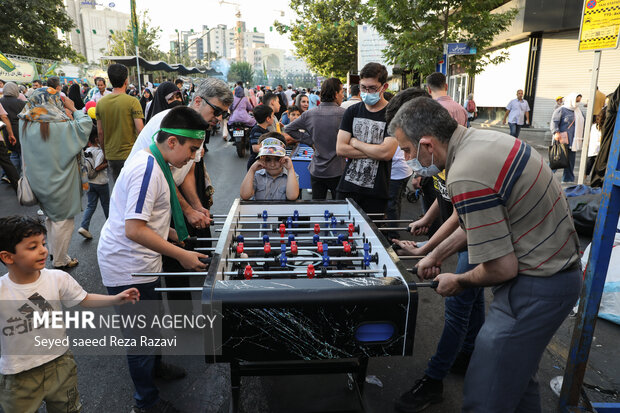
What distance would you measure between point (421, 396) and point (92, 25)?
93.7 metres

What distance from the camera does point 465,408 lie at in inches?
80.9

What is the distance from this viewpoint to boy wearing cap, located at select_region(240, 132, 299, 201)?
398cm

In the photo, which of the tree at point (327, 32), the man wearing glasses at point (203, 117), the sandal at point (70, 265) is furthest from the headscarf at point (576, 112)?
the tree at point (327, 32)

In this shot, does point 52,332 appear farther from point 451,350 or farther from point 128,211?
point 451,350

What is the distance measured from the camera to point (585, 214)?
220 inches

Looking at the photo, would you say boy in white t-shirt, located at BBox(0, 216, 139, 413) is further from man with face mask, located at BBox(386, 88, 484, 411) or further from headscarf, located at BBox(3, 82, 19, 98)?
headscarf, located at BBox(3, 82, 19, 98)

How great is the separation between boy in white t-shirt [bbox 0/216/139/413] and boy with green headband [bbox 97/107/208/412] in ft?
1.25

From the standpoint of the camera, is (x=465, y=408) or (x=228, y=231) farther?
(x=228, y=231)

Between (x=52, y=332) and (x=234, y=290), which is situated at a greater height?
(x=234, y=290)

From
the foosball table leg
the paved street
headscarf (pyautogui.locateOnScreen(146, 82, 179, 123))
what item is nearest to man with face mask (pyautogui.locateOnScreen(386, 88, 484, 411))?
the paved street

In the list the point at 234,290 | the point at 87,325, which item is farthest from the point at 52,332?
the point at 87,325

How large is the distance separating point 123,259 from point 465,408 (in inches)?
81.7

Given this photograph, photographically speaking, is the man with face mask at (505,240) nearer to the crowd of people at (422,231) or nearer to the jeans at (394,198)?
the crowd of people at (422,231)

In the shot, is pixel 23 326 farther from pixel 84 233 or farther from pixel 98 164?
pixel 84 233
